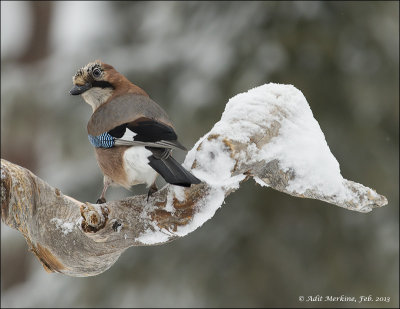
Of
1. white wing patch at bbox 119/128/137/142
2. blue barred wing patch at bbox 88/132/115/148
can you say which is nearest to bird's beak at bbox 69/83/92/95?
blue barred wing patch at bbox 88/132/115/148

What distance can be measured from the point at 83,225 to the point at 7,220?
12.0 inches

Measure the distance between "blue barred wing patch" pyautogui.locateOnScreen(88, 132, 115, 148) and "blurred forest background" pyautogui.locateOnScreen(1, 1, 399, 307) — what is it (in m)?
2.50

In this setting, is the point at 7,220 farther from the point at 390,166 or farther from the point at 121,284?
the point at 390,166

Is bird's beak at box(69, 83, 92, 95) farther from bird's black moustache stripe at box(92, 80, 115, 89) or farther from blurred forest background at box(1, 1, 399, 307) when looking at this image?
blurred forest background at box(1, 1, 399, 307)

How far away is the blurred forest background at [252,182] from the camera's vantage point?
5059 mm

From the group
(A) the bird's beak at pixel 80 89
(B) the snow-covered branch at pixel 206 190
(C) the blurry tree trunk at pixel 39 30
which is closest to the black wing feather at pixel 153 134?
(B) the snow-covered branch at pixel 206 190

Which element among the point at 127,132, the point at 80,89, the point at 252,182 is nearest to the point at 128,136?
the point at 127,132

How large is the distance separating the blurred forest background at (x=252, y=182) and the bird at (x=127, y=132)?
2416 millimetres

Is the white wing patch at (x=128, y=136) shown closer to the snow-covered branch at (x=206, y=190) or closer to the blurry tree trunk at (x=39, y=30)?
the snow-covered branch at (x=206, y=190)

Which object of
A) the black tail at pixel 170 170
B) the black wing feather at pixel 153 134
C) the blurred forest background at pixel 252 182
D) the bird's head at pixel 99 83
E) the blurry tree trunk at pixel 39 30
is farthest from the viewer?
the blurry tree trunk at pixel 39 30

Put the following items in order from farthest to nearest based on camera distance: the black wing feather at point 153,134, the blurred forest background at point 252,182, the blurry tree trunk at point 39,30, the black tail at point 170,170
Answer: the blurry tree trunk at point 39,30, the blurred forest background at point 252,182, the black wing feather at point 153,134, the black tail at point 170,170

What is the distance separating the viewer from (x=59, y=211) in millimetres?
2570

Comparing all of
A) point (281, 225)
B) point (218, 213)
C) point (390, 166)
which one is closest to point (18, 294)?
point (218, 213)

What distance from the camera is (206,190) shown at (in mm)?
2404
